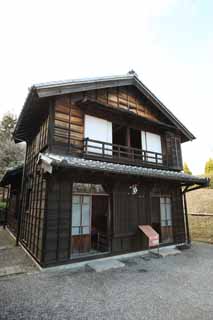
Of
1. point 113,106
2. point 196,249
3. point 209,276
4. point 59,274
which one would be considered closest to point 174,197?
point 196,249

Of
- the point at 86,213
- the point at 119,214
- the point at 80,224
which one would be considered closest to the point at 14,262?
the point at 80,224

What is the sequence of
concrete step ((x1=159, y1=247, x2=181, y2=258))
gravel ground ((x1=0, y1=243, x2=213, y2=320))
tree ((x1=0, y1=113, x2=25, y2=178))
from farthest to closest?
Result: tree ((x1=0, y1=113, x2=25, y2=178))
concrete step ((x1=159, y1=247, x2=181, y2=258))
gravel ground ((x1=0, y1=243, x2=213, y2=320))

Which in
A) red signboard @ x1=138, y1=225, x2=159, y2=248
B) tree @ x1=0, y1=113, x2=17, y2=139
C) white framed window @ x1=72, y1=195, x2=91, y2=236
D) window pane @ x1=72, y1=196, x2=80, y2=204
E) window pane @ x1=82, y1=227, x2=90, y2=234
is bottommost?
red signboard @ x1=138, y1=225, x2=159, y2=248

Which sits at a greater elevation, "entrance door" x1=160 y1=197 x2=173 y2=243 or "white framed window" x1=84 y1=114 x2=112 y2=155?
"white framed window" x1=84 y1=114 x2=112 y2=155

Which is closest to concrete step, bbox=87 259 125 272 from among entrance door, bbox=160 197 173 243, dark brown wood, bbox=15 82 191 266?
dark brown wood, bbox=15 82 191 266

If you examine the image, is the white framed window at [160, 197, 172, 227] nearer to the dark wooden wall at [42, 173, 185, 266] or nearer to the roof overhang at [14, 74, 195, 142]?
the dark wooden wall at [42, 173, 185, 266]

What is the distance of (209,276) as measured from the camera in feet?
14.2

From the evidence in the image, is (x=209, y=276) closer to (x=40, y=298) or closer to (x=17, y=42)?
(x=40, y=298)

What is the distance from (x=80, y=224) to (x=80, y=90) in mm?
4639

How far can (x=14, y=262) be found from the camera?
5105 millimetres

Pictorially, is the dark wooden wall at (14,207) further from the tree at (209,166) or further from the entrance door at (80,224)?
the tree at (209,166)

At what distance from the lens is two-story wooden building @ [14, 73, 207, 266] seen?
486 centimetres

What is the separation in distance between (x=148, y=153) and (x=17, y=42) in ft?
22.9

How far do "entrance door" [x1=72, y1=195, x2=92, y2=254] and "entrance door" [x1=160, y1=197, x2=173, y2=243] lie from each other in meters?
Result: 3.54
